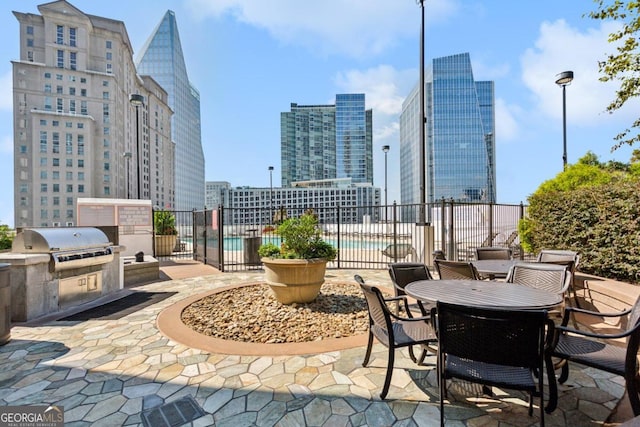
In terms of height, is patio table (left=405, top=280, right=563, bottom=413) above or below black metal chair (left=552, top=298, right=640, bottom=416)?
above

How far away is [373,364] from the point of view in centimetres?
277

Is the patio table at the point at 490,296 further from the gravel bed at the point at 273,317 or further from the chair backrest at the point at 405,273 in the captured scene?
the gravel bed at the point at 273,317

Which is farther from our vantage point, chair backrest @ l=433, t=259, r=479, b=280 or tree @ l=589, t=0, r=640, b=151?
tree @ l=589, t=0, r=640, b=151

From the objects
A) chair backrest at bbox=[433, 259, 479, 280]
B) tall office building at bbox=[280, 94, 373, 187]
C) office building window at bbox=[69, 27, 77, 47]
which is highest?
office building window at bbox=[69, 27, 77, 47]

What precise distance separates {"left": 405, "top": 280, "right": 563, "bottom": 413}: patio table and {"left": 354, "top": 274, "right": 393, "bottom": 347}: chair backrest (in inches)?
13.5

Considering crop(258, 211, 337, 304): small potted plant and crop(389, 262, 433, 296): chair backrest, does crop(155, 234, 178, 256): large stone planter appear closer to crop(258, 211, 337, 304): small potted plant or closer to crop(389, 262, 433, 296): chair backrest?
crop(258, 211, 337, 304): small potted plant

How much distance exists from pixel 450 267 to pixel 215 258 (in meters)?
6.50

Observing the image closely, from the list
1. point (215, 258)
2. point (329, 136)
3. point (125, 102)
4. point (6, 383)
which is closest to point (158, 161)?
point (125, 102)

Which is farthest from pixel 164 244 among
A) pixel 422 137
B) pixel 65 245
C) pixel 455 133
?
pixel 455 133

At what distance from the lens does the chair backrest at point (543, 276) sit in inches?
121

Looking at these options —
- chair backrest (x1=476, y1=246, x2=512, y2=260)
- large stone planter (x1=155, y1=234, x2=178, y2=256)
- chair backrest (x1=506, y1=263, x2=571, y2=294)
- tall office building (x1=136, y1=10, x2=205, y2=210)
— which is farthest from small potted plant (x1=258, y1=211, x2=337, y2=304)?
tall office building (x1=136, y1=10, x2=205, y2=210)

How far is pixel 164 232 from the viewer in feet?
36.5

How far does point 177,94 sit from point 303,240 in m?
111

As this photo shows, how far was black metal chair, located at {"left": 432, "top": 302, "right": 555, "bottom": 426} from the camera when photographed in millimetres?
1657
